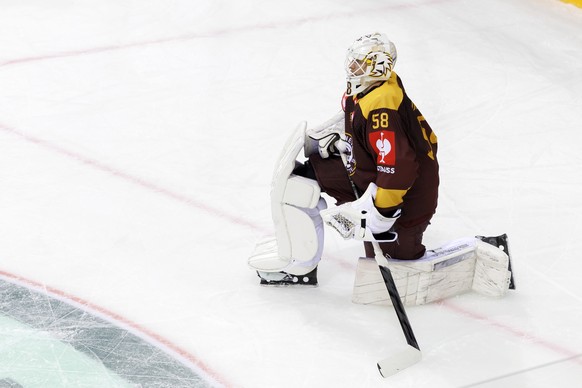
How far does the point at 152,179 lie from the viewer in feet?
13.6

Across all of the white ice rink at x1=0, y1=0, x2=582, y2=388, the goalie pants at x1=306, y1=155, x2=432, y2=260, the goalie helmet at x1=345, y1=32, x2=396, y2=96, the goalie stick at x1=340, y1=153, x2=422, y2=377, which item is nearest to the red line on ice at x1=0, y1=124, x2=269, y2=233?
the white ice rink at x1=0, y1=0, x2=582, y2=388

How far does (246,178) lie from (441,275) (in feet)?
3.52

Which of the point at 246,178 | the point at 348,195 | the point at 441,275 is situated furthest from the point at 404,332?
the point at 246,178

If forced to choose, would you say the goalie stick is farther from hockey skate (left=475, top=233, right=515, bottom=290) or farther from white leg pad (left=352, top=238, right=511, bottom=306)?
hockey skate (left=475, top=233, right=515, bottom=290)

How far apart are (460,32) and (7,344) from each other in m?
3.18

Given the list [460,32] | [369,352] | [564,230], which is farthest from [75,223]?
[460,32]

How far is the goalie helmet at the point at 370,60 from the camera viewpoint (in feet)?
10.1

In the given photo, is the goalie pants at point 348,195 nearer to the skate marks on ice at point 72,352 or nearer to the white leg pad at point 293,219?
the white leg pad at point 293,219

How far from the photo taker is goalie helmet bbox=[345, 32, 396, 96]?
10.1 feet

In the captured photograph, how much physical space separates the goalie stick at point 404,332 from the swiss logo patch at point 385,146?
233 millimetres

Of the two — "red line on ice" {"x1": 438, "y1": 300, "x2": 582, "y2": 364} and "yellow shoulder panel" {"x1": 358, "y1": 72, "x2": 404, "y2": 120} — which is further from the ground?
"yellow shoulder panel" {"x1": 358, "y1": 72, "x2": 404, "y2": 120}

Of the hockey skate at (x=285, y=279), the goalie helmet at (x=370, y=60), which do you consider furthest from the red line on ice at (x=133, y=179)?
the goalie helmet at (x=370, y=60)

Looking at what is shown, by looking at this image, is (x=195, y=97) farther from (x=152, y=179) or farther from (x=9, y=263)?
(x=9, y=263)

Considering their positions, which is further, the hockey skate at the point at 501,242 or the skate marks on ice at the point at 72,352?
the hockey skate at the point at 501,242
